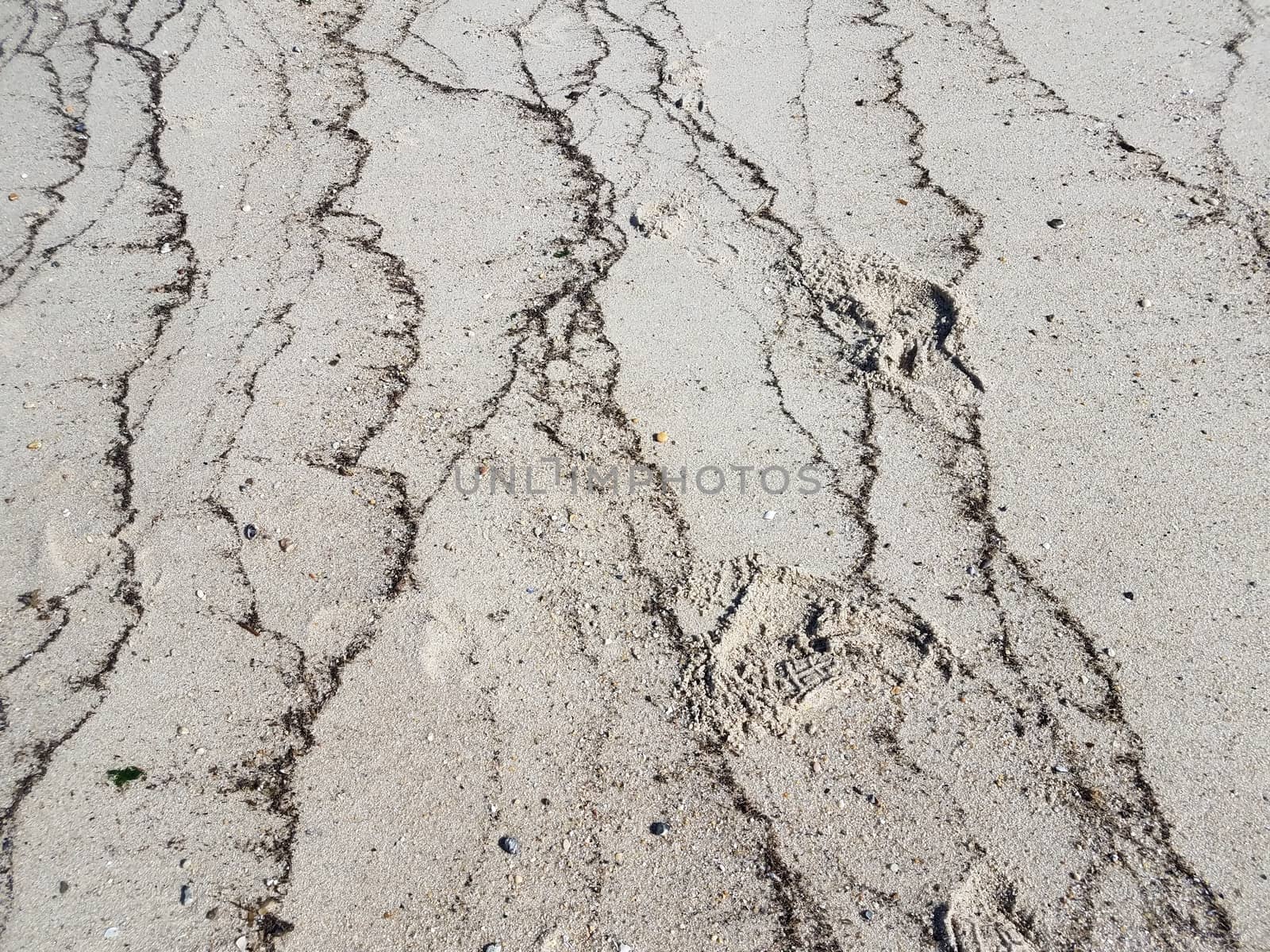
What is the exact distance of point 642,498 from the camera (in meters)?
Answer: 2.18

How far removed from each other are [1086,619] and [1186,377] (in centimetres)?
91

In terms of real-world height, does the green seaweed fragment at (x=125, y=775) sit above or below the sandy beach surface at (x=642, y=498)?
below

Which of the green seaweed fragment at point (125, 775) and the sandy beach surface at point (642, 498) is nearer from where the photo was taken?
the sandy beach surface at point (642, 498)

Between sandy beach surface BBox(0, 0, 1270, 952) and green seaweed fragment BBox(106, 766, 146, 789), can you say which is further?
green seaweed fragment BBox(106, 766, 146, 789)

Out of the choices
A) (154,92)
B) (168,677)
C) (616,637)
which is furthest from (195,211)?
(616,637)

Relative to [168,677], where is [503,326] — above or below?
above

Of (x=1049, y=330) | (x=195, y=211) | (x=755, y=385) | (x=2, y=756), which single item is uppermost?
(x=1049, y=330)

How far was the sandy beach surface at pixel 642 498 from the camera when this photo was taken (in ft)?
5.31

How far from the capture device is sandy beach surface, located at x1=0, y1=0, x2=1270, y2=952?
5.31 feet

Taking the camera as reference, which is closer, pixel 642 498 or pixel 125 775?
pixel 125 775

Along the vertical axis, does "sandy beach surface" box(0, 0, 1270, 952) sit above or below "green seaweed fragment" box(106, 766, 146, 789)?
above

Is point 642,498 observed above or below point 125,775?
above

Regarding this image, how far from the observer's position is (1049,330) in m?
2.52

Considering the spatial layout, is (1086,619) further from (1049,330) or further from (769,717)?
(1049,330)
